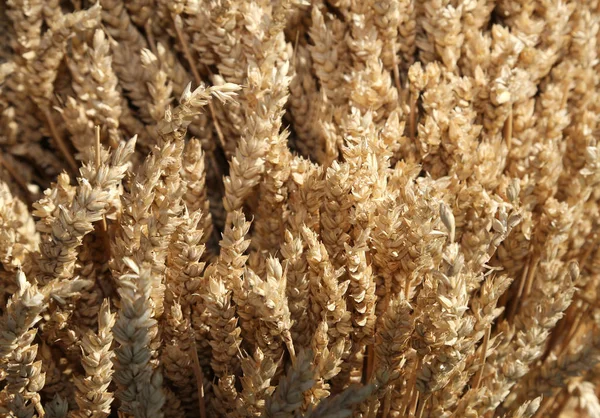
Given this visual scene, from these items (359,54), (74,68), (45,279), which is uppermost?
(359,54)

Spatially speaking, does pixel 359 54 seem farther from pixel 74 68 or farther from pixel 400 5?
pixel 74 68

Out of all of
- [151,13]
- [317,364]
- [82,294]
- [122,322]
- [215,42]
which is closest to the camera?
[122,322]

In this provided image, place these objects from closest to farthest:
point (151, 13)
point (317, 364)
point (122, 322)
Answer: point (122, 322), point (317, 364), point (151, 13)

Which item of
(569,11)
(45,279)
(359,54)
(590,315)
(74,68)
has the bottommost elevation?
(590,315)

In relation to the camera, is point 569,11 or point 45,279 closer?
point 45,279

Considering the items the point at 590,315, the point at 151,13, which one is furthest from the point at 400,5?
the point at 590,315

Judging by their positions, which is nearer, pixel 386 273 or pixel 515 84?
pixel 386 273

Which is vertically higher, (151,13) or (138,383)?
(151,13)

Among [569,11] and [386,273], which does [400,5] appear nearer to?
[569,11]

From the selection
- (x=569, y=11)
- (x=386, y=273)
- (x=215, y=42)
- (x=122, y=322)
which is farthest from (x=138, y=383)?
(x=569, y=11)
